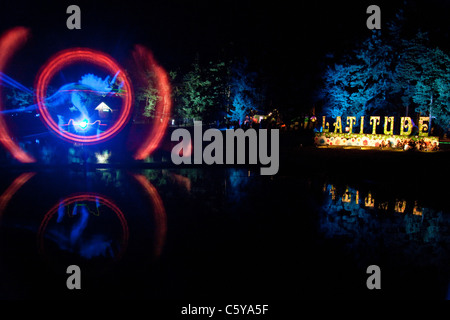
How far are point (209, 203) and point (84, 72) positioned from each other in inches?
1657

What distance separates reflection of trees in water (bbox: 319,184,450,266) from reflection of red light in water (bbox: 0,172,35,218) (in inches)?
301

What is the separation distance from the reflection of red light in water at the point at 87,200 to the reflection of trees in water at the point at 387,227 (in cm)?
370

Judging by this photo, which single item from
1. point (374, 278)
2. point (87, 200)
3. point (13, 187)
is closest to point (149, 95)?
point (13, 187)

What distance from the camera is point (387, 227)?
22.7 ft

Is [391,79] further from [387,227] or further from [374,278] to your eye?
[374,278]

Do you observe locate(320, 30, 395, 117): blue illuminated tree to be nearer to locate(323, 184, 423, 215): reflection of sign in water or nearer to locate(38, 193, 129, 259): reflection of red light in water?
locate(323, 184, 423, 215): reflection of sign in water

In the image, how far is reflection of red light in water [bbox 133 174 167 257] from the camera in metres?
6.13

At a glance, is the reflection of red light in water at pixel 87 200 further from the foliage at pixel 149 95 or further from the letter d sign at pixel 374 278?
the foliage at pixel 149 95

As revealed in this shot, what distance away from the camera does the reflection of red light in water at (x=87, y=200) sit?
615 cm

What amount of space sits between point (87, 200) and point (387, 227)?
724 cm

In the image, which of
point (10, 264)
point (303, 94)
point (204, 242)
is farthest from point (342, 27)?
point (10, 264)
